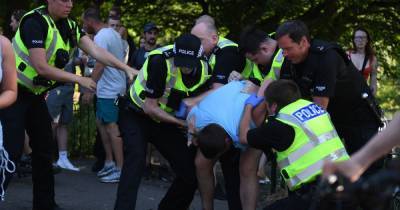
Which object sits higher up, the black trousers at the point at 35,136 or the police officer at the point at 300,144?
the police officer at the point at 300,144

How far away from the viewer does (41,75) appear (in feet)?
21.5

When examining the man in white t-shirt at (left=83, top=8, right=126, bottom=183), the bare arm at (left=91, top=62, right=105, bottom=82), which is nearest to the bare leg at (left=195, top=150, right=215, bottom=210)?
the bare arm at (left=91, top=62, right=105, bottom=82)

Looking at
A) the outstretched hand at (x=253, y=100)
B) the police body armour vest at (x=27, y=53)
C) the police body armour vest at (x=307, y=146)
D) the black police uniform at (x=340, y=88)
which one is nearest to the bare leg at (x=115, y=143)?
the police body armour vest at (x=27, y=53)

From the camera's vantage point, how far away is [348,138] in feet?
23.7

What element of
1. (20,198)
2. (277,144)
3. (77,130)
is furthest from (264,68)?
(77,130)

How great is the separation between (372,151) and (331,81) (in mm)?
2784

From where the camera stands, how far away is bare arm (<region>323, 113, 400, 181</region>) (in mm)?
3346

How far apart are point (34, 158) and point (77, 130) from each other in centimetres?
495

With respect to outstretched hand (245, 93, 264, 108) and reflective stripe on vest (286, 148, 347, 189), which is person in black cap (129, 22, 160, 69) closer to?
outstretched hand (245, 93, 264, 108)

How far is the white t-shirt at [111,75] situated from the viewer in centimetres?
958

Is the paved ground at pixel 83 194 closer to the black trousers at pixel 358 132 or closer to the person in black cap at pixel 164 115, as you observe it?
the person in black cap at pixel 164 115

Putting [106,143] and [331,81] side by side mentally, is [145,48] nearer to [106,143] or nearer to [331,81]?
[106,143]

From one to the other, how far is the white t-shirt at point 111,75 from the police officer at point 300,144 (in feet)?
14.0

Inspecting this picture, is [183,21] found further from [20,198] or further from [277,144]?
[277,144]
